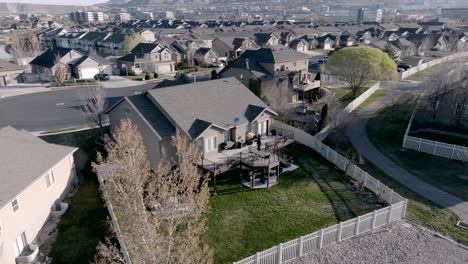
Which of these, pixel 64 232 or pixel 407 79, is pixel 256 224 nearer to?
pixel 64 232

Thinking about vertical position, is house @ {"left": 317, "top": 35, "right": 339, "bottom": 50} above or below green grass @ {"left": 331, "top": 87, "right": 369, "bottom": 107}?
above

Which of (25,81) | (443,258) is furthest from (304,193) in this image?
(25,81)

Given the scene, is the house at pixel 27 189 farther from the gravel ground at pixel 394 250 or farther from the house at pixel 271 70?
the house at pixel 271 70

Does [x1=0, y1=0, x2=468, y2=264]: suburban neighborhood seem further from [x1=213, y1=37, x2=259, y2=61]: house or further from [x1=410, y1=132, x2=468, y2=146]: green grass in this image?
[x1=213, y1=37, x2=259, y2=61]: house

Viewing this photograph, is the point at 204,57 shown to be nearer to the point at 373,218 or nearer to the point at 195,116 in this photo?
the point at 195,116

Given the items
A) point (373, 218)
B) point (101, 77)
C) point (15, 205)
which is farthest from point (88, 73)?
point (373, 218)

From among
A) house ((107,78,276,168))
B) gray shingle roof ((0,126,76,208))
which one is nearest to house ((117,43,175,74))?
house ((107,78,276,168))

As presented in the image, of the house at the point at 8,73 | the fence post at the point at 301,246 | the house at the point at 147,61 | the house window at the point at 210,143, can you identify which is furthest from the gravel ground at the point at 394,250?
the house at the point at 8,73
